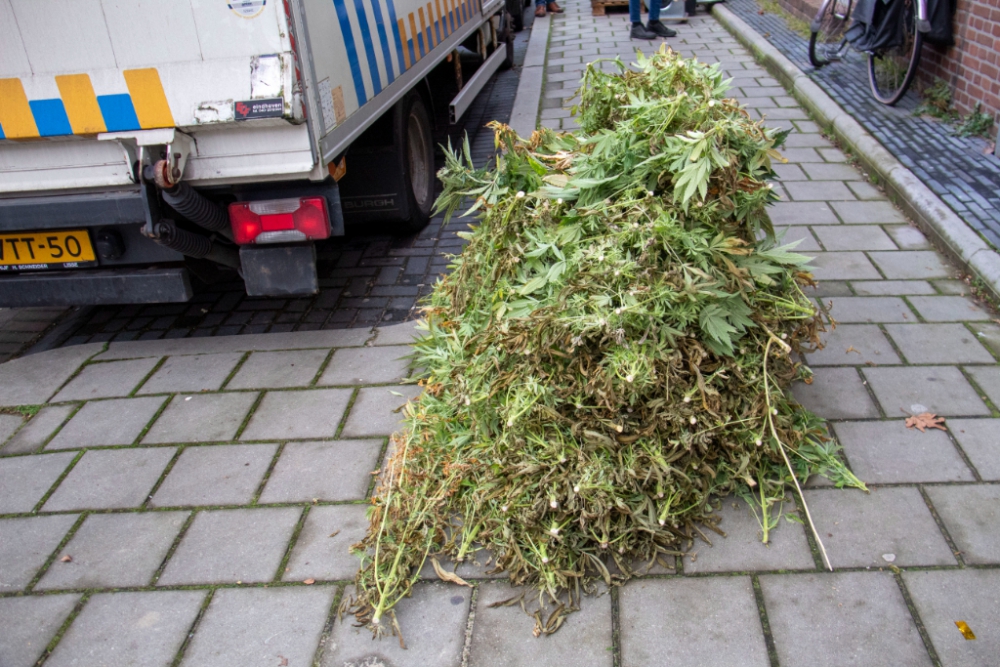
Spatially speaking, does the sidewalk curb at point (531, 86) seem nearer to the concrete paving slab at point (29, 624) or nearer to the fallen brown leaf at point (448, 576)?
the fallen brown leaf at point (448, 576)

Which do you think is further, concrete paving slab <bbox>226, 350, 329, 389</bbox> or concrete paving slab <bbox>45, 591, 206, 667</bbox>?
concrete paving slab <bbox>226, 350, 329, 389</bbox>

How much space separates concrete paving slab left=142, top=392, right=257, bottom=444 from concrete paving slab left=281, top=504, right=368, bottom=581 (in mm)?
797

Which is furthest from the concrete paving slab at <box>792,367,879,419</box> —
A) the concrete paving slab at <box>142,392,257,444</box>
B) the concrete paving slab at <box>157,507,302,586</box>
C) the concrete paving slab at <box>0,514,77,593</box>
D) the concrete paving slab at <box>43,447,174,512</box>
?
the concrete paving slab at <box>0,514,77,593</box>

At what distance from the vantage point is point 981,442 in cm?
316

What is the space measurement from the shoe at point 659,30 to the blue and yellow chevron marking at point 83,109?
8.19 m

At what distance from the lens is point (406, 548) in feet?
8.96

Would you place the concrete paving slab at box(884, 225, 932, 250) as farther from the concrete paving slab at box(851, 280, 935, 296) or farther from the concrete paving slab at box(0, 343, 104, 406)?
the concrete paving slab at box(0, 343, 104, 406)

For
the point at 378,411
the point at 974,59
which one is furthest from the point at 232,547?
the point at 974,59

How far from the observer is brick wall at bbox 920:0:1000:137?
229 inches

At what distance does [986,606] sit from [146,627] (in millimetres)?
2692

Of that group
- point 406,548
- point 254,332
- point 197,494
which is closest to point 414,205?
point 254,332

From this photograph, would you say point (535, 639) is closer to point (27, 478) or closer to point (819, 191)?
point (27, 478)

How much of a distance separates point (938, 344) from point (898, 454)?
98 cm

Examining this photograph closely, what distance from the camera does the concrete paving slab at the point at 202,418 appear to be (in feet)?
11.9
